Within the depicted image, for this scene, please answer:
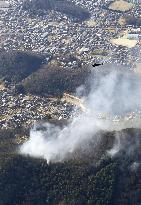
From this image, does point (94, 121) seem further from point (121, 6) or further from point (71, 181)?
point (121, 6)

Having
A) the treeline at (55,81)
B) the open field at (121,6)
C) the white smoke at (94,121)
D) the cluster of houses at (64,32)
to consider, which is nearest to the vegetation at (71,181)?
the white smoke at (94,121)

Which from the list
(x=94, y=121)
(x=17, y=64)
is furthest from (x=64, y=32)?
(x=94, y=121)

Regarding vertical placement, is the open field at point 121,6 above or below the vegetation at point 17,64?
above

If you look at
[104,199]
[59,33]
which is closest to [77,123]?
[104,199]

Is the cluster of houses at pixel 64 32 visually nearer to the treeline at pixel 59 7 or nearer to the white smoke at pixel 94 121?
the treeline at pixel 59 7

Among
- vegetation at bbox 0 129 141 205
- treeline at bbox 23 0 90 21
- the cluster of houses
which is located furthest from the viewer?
treeline at bbox 23 0 90 21

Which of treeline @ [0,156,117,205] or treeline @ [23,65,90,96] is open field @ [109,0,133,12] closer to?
treeline @ [23,65,90,96]

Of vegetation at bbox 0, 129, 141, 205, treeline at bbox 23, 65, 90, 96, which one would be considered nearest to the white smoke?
treeline at bbox 23, 65, 90, 96
